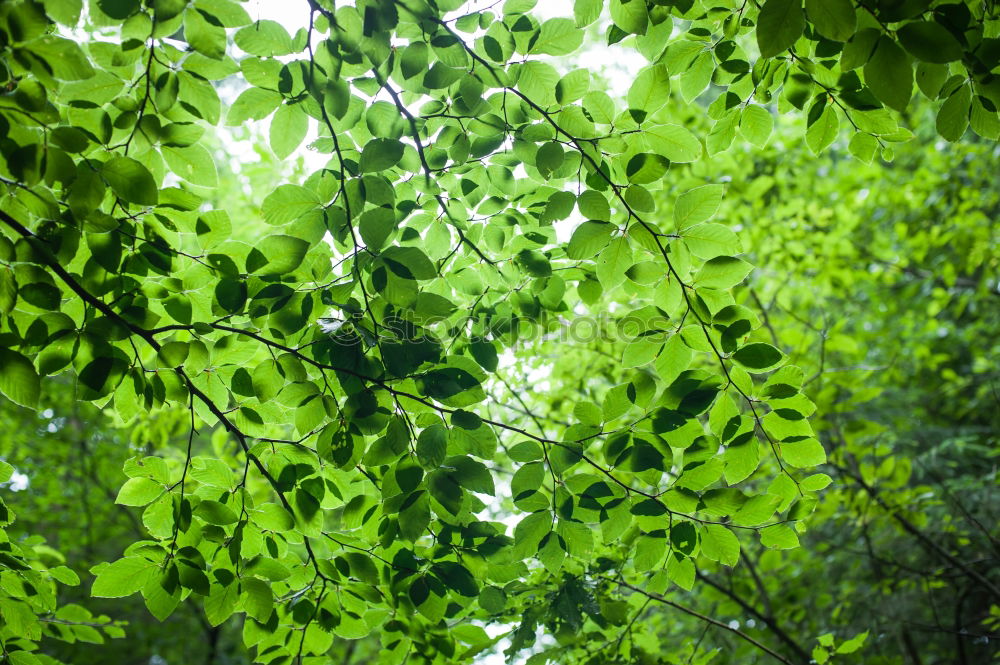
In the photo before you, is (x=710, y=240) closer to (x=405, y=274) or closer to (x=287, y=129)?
(x=405, y=274)

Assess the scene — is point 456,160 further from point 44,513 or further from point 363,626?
point 44,513

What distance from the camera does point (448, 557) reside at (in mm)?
1552

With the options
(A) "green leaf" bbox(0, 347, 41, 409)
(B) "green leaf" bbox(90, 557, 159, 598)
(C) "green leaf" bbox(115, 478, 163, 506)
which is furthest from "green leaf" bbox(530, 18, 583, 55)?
(B) "green leaf" bbox(90, 557, 159, 598)

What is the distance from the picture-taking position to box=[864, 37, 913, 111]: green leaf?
1035 mm

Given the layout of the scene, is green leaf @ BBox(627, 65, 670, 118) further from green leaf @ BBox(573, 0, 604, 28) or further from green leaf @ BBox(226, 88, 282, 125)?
green leaf @ BBox(226, 88, 282, 125)

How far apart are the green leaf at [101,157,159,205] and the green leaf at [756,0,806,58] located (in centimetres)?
113

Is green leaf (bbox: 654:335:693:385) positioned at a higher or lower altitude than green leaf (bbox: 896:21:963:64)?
lower

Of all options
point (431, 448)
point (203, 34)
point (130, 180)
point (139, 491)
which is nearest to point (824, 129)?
point (431, 448)

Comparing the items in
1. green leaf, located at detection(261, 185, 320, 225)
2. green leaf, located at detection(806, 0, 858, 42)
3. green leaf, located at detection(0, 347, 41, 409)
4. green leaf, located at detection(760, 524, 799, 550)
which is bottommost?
green leaf, located at detection(0, 347, 41, 409)

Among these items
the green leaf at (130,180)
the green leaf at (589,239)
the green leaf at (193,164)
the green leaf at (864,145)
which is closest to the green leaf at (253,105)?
the green leaf at (193,164)

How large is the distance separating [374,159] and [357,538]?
0.99 meters

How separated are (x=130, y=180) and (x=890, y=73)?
1.41 m

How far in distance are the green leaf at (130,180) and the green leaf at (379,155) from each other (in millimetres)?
407

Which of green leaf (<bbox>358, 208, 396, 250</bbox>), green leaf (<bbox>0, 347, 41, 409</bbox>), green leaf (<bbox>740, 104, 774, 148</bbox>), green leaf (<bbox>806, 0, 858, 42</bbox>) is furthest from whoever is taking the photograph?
green leaf (<bbox>740, 104, 774, 148</bbox>)
